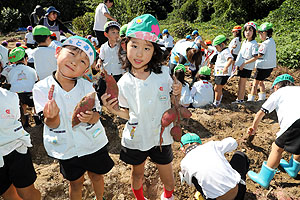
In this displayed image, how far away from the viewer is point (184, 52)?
4586 mm

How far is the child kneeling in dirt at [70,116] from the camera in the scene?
1.58 metres

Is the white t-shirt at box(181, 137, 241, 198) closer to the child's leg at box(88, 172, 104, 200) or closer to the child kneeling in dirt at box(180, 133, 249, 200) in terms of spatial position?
the child kneeling in dirt at box(180, 133, 249, 200)

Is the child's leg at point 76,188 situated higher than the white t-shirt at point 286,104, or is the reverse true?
the white t-shirt at point 286,104

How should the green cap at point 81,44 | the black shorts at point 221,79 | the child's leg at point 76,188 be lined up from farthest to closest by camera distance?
the black shorts at point 221,79 < the child's leg at point 76,188 < the green cap at point 81,44

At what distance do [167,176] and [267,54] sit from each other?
327 cm

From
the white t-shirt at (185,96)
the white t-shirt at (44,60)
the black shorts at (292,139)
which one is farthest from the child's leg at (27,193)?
the white t-shirt at (185,96)

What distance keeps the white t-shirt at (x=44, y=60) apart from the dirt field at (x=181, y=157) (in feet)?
3.13

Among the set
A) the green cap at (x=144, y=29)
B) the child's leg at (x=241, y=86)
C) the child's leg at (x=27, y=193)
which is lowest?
the child's leg at (x=241, y=86)

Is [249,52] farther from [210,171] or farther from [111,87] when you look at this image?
[111,87]

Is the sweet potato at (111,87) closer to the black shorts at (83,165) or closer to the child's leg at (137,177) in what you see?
the black shorts at (83,165)

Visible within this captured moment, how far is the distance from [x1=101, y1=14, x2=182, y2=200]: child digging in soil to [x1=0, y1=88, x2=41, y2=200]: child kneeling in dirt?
2.57 ft

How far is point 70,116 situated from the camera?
5.43 ft

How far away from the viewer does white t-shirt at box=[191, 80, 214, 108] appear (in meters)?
3.98

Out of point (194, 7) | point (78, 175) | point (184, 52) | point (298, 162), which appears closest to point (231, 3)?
point (194, 7)
